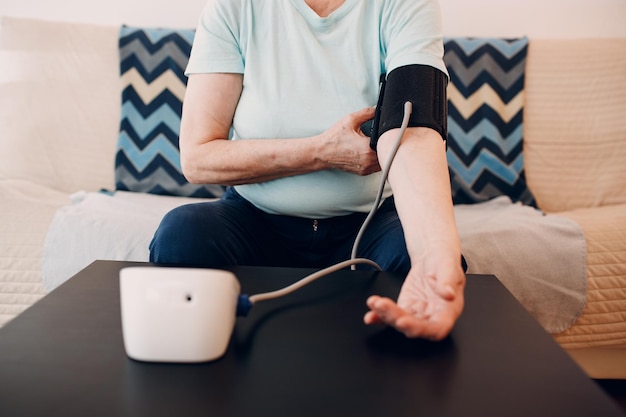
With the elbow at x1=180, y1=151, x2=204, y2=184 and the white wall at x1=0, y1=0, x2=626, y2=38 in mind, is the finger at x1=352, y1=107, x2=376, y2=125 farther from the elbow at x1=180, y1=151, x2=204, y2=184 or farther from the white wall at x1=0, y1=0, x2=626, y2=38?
the white wall at x1=0, y1=0, x2=626, y2=38

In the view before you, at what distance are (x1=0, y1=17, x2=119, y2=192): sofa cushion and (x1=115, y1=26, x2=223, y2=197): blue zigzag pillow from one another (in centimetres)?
5

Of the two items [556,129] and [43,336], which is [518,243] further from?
[43,336]

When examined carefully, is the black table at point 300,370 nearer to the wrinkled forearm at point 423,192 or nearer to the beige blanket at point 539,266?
the wrinkled forearm at point 423,192

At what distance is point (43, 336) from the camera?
48 cm

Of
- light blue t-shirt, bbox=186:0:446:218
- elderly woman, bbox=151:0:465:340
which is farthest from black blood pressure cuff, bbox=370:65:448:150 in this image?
light blue t-shirt, bbox=186:0:446:218

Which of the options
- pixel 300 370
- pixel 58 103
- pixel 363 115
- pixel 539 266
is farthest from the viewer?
pixel 58 103

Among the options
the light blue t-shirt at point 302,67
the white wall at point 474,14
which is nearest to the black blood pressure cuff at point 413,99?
the light blue t-shirt at point 302,67

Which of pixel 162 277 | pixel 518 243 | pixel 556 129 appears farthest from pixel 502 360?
pixel 556 129

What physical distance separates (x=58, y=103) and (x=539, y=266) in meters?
1.36

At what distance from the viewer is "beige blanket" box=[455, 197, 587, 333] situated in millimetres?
1121

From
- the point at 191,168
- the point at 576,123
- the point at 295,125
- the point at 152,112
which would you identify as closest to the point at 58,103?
the point at 152,112

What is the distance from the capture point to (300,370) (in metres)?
0.43

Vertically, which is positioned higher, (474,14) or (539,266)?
(474,14)

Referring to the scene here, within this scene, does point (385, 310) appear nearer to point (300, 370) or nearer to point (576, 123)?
point (300, 370)
